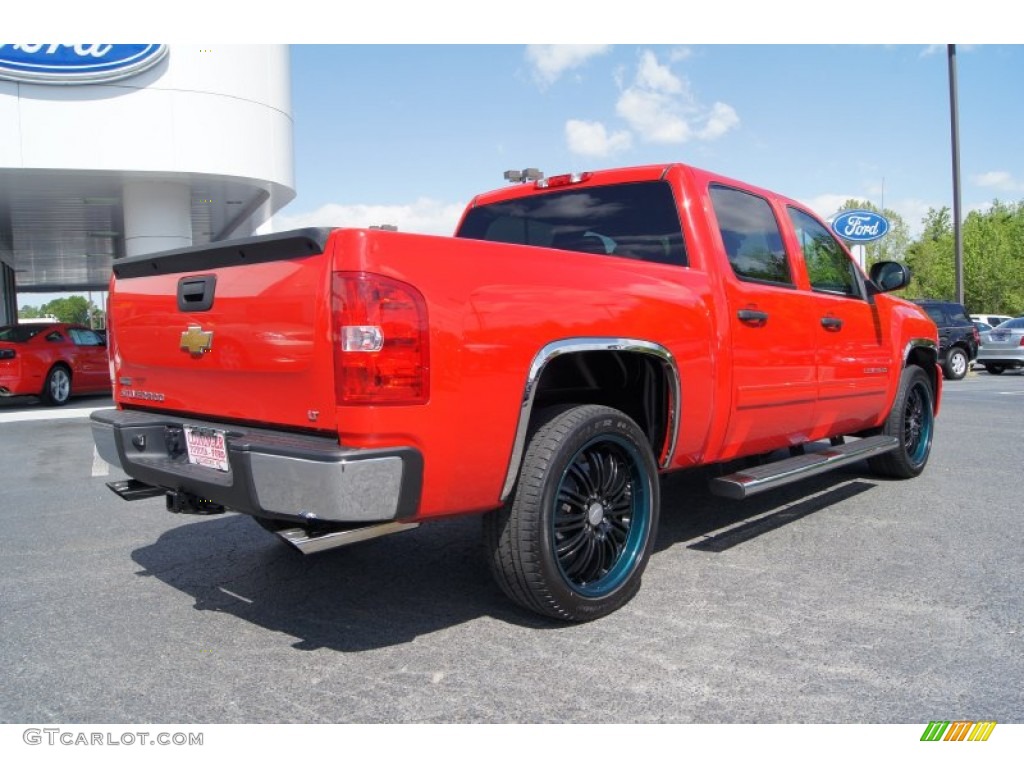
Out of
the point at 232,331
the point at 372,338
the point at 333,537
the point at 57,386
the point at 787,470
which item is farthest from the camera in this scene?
the point at 57,386

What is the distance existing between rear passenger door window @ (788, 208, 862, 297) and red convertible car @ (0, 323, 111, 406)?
41.0 ft

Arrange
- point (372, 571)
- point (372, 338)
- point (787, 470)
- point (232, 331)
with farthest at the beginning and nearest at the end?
1. point (787, 470)
2. point (372, 571)
3. point (232, 331)
4. point (372, 338)

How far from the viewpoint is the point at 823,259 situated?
5289 mm

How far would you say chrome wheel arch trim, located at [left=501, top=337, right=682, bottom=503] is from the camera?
3.10m

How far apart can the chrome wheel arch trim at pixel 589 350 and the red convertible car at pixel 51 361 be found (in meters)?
12.8

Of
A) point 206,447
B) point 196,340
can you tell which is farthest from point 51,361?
point 206,447

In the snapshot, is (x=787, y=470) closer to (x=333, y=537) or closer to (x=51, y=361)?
(x=333, y=537)

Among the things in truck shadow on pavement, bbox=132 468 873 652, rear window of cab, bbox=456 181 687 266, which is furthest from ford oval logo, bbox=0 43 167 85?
rear window of cab, bbox=456 181 687 266

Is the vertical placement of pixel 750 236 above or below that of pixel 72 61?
below

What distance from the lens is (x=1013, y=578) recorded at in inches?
154

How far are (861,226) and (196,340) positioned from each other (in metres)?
19.5

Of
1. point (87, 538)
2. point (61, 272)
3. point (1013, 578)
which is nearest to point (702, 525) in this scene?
point (1013, 578)

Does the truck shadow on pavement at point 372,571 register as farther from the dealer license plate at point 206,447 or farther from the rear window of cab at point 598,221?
the rear window of cab at point 598,221
